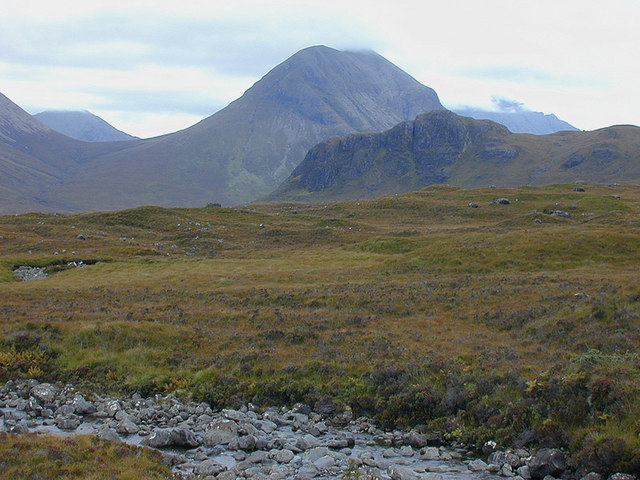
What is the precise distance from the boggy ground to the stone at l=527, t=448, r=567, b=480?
0.44 meters

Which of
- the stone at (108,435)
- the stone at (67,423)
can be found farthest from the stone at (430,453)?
the stone at (67,423)

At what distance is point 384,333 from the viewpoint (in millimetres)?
28359

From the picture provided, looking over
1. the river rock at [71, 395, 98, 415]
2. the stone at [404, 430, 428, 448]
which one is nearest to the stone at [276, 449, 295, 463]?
the stone at [404, 430, 428, 448]

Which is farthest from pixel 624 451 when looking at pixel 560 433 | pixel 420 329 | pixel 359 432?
pixel 420 329

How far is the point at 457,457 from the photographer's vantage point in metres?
16.9

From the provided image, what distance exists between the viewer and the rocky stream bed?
15711 mm

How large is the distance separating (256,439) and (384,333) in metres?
12.0

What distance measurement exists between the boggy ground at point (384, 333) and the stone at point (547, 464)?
444 millimetres

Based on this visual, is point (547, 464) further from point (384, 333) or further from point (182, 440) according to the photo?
point (384, 333)

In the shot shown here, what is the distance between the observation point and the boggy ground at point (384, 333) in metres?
18.1

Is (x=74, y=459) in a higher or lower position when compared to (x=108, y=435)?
higher

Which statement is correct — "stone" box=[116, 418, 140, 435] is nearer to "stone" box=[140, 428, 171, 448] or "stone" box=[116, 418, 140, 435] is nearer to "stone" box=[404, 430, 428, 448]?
"stone" box=[140, 428, 171, 448]

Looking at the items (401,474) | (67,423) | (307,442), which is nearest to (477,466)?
(401,474)

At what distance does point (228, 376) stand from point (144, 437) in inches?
210
